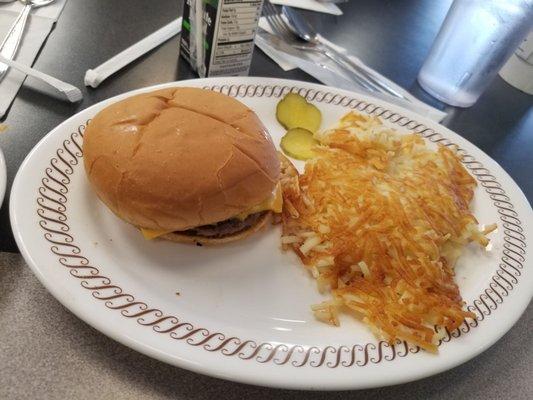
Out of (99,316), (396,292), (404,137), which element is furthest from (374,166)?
(99,316)

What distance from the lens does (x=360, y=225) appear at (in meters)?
1.22

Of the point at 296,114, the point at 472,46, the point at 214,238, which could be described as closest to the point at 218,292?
the point at 214,238

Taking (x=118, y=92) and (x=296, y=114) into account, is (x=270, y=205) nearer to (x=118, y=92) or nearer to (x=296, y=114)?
(x=296, y=114)

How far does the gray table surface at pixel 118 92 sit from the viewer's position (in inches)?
37.1

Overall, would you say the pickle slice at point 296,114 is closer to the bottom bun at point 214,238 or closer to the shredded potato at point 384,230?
the shredded potato at point 384,230

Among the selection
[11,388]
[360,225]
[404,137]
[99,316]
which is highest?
[404,137]

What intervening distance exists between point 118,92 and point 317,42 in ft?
3.19

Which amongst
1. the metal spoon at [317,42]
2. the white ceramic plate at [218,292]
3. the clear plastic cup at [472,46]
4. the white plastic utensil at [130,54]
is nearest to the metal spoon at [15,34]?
the white plastic utensil at [130,54]

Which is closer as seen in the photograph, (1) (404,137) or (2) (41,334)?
(2) (41,334)

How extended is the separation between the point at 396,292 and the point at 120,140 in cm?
81

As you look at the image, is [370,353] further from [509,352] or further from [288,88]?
[288,88]

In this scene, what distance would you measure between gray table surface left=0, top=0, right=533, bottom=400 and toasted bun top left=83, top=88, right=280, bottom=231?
30 cm

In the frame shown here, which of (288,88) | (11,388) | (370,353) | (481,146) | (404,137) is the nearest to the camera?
(11,388)

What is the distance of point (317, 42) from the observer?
6.88 ft
